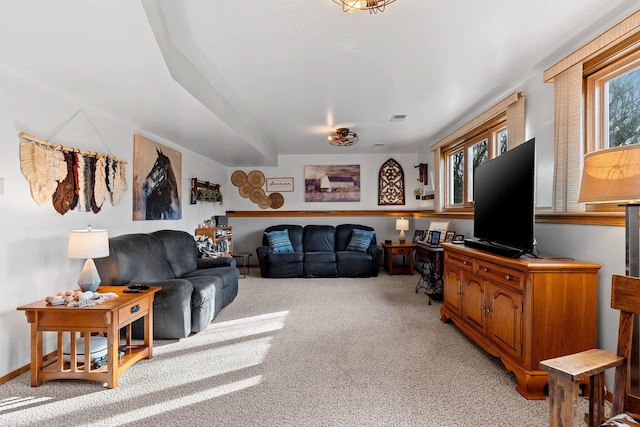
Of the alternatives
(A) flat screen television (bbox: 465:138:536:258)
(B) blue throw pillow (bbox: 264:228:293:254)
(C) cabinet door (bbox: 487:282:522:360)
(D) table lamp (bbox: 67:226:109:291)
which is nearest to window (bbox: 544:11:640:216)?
(A) flat screen television (bbox: 465:138:536:258)

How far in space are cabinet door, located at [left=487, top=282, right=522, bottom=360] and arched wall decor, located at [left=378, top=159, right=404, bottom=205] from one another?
15.7 feet

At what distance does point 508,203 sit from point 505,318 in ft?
2.93

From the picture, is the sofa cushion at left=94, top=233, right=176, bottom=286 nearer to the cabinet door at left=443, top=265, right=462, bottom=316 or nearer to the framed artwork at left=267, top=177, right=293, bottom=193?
the cabinet door at left=443, top=265, right=462, bottom=316

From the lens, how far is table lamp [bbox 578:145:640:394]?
1473 mm

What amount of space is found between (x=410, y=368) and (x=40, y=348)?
267 centimetres

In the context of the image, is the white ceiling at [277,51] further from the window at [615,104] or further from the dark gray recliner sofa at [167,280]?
the dark gray recliner sofa at [167,280]

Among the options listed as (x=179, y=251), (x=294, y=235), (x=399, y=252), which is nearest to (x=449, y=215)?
(x=399, y=252)

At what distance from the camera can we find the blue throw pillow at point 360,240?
647cm

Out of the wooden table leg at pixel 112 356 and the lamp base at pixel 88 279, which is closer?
the wooden table leg at pixel 112 356

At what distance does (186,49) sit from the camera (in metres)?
2.56

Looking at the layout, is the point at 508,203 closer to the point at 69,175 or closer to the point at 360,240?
the point at 69,175

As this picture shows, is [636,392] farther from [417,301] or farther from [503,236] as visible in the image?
[417,301]

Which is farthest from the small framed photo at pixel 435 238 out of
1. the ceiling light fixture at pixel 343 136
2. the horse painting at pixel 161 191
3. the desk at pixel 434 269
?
the horse painting at pixel 161 191

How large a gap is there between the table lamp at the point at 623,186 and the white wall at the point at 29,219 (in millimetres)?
3679
